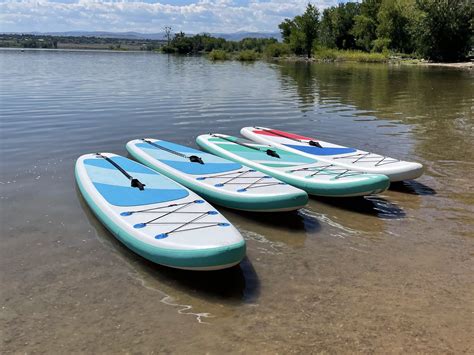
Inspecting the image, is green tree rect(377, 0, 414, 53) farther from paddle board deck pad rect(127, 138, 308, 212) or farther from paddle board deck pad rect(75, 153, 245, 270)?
paddle board deck pad rect(75, 153, 245, 270)

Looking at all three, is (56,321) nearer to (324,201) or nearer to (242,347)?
(242,347)

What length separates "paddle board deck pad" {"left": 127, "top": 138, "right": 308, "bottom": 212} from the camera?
7.16 m

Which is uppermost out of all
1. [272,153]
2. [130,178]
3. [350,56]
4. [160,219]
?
[350,56]

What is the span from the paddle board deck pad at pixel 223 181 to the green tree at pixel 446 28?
56154 mm

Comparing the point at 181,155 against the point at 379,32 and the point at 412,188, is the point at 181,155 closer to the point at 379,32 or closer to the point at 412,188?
the point at 412,188

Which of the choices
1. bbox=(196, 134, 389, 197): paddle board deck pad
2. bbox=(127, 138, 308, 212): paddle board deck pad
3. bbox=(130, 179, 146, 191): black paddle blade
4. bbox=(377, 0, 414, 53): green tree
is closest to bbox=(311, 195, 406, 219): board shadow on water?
bbox=(196, 134, 389, 197): paddle board deck pad

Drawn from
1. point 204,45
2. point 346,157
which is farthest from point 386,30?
point 346,157

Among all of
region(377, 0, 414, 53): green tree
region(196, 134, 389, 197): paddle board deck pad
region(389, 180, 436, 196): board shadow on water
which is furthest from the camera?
region(377, 0, 414, 53): green tree

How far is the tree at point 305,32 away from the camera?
78875mm

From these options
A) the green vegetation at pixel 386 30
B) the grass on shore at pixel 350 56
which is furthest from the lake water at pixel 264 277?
the grass on shore at pixel 350 56

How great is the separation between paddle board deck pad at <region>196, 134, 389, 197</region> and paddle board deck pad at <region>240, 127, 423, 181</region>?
13.5 inches

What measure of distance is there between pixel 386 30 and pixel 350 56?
23.3 ft

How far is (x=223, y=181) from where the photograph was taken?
8055 millimetres

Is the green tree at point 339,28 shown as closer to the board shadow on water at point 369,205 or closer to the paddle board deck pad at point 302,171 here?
the paddle board deck pad at point 302,171
